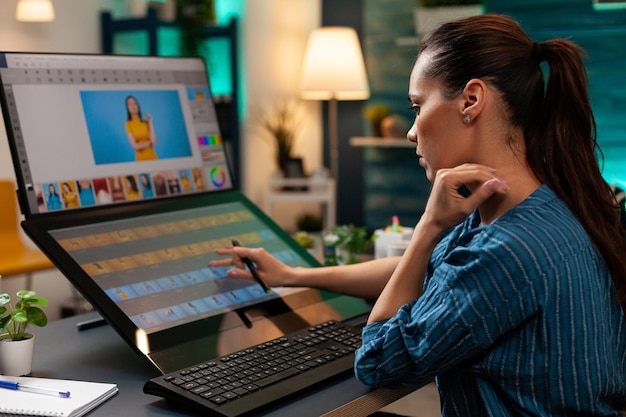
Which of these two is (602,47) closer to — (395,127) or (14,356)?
(395,127)

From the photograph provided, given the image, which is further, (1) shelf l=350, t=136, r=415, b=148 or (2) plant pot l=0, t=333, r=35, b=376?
(1) shelf l=350, t=136, r=415, b=148

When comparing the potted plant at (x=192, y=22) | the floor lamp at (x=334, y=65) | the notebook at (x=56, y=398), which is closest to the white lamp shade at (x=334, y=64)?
the floor lamp at (x=334, y=65)

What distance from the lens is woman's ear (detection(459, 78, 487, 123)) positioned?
113 cm

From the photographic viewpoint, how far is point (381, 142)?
5.26 m

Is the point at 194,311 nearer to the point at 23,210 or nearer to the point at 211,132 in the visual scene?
the point at 23,210

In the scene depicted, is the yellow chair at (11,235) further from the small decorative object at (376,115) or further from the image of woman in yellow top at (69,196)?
the image of woman in yellow top at (69,196)

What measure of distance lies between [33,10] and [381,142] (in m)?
2.29

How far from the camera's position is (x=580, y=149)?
1.18m

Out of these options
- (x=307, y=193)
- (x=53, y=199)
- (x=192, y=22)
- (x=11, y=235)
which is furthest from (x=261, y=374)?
(x=307, y=193)

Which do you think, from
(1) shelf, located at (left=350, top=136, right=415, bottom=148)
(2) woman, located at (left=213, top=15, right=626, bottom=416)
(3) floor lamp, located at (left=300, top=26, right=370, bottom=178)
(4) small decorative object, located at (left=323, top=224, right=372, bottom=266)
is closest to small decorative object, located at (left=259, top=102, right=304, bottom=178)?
(3) floor lamp, located at (left=300, top=26, right=370, bottom=178)

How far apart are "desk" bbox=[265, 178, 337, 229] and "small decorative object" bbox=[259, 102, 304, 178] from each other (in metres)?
0.09

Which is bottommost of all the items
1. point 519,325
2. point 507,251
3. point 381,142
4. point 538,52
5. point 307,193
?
point 307,193

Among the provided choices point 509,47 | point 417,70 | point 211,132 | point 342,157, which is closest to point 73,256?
point 211,132

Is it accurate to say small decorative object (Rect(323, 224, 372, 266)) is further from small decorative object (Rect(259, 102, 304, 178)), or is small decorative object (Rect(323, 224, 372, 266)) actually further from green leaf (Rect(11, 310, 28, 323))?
small decorative object (Rect(259, 102, 304, 178))
